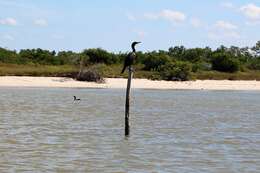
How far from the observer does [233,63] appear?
60844mm

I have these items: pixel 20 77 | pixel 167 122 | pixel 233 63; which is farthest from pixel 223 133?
pixel 233 63

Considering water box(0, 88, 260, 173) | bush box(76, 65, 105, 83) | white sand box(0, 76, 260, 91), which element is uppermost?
bush box(76, 65, 105, 83)

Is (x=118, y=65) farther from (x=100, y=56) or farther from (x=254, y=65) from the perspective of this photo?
(x=254, y=65)

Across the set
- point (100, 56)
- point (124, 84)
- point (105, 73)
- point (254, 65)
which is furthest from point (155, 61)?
point (254, 65)

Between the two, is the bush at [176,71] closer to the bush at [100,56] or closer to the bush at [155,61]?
the bush at [155,61]

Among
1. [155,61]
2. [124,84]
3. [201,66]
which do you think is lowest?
[124,84]

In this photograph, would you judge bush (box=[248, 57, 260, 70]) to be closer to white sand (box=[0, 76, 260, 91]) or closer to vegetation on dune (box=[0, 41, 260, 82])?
vegetation on dune (box=[0, 41, 260, 82])

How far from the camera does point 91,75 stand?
1912 inches

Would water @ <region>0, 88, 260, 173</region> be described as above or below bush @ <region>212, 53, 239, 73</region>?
below

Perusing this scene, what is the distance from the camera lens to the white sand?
46.6m

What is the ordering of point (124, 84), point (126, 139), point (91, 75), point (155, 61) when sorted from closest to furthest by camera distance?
point (126, 139) < point (124, 84) < point (91, 75) < point (155, 61)

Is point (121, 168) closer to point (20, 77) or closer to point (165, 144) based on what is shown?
point (165, 144)

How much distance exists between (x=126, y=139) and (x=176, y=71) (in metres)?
34.3

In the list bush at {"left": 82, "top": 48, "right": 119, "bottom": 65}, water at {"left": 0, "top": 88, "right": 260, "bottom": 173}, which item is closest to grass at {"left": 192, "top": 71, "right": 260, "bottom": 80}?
bush at {"left": 82, "top": 48, "right": 119, "bottom": 65}
